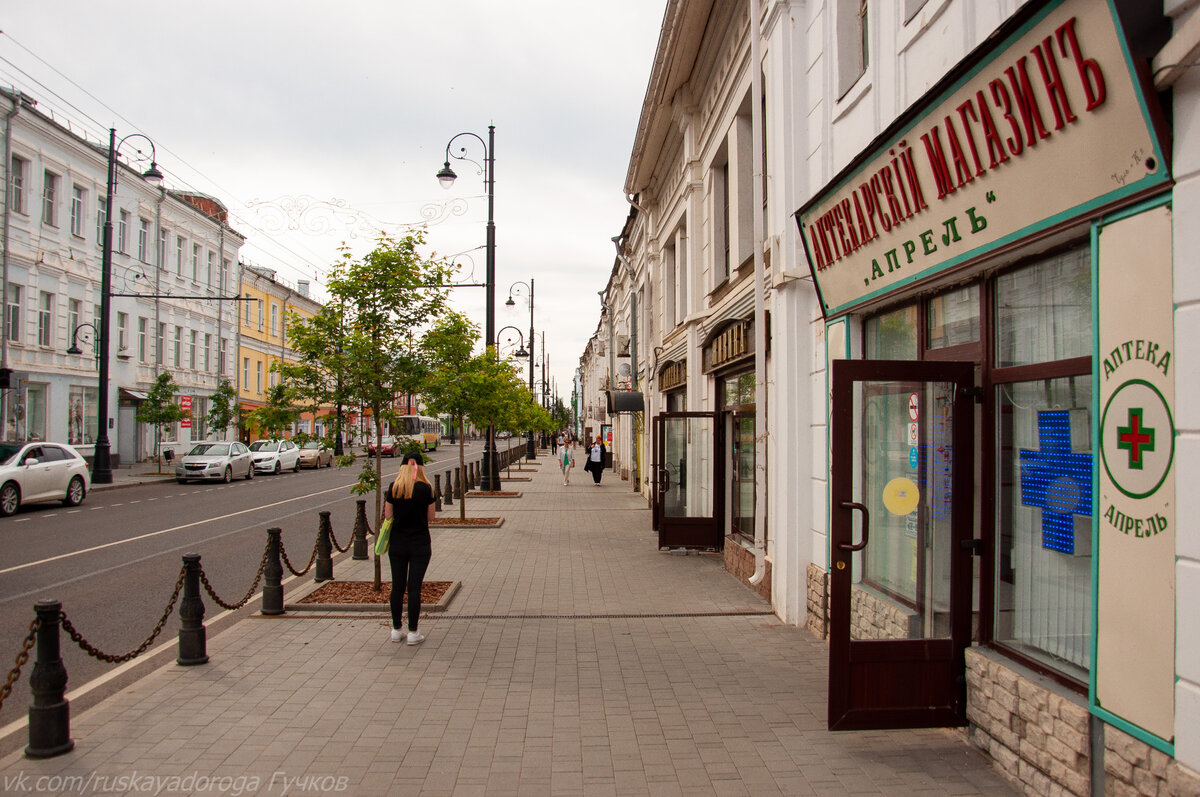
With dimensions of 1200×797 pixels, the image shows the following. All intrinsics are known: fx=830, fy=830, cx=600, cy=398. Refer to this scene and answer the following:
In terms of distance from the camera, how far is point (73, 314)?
3006cm

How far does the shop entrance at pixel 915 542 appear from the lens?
15.9 feet

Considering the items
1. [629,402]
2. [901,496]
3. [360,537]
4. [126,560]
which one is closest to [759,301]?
[901,496]

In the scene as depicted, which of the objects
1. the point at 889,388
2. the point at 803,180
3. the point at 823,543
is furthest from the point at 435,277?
the point at 889,388

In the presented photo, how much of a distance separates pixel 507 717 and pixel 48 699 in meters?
2.58

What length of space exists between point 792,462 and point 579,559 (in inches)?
195

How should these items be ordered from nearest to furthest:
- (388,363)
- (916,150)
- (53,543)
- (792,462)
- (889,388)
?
1. (916,150)
2. (889,388)
3. (792,462)
4. (388,363)
5. (53,543)

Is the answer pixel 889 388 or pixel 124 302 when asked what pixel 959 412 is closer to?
pixel 889 388

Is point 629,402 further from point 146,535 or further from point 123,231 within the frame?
point 123,231

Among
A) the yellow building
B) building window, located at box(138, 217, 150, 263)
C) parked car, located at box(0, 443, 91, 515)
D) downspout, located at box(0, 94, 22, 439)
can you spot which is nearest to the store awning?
parked car, located at box(0, 443, 91, 515)

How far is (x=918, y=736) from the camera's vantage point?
4980 mm

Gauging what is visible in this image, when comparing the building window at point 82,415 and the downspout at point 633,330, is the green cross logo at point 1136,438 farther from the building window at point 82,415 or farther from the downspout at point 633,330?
the building window at point 82,415

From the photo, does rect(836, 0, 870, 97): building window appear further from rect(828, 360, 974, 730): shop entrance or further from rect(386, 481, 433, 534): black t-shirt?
rect(386, 481, 433, 534): black t-shirt

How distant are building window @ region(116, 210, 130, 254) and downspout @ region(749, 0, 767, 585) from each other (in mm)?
31675

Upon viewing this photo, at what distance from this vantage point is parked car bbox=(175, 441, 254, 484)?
27.9m
